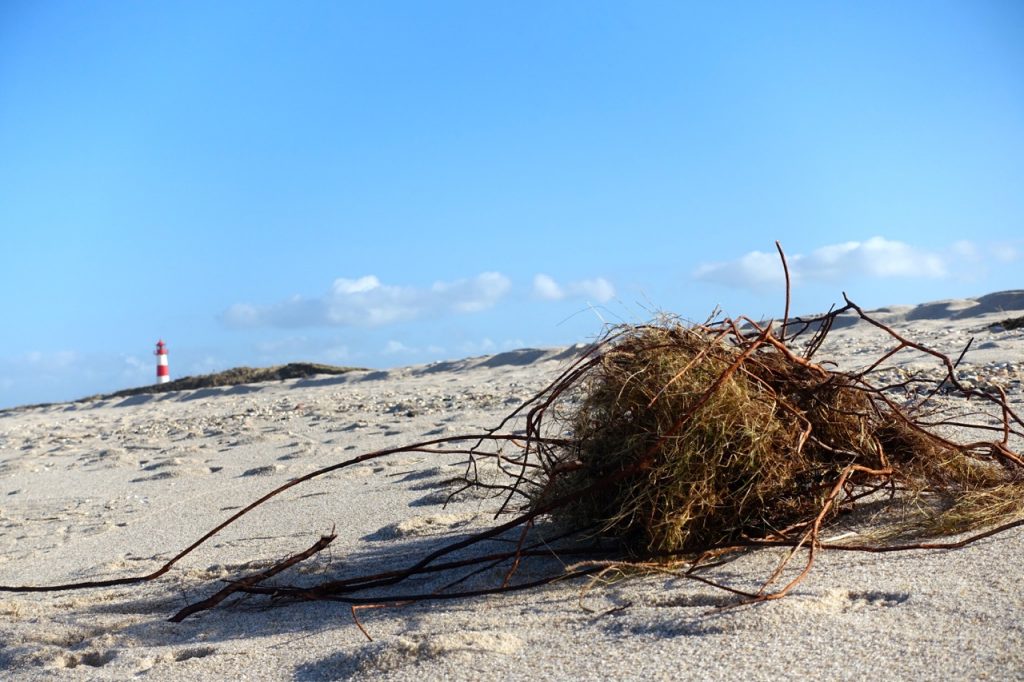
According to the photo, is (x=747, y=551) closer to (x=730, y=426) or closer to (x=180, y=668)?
(x=730, y=426)

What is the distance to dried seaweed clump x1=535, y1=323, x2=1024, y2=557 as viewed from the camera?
2436 mm

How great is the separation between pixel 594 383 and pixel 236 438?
5585 millimetres

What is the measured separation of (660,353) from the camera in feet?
8.56

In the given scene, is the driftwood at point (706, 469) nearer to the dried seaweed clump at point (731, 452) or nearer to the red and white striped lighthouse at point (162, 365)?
the dried seaweed clump at point (731, 452)

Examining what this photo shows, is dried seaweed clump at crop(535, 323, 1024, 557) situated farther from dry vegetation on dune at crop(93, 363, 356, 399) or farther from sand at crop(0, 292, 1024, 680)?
dry vegetation on dune at crop(93, 363, 356, 399)

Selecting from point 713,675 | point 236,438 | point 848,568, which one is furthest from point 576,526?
point 236,438

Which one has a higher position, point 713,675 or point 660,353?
point 660,353

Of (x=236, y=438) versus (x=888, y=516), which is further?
(x=236, y=438)

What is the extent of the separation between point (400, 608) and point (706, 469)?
933mm

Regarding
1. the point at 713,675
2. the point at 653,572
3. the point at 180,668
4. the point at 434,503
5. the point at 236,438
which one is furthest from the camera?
the point at 236,438

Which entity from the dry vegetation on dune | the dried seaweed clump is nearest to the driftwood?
the dried seaweed clump

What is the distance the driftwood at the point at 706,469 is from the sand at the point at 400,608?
99mm

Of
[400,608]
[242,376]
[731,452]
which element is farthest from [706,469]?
[242,376]

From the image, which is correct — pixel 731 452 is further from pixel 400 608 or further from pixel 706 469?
pixel 400 608
